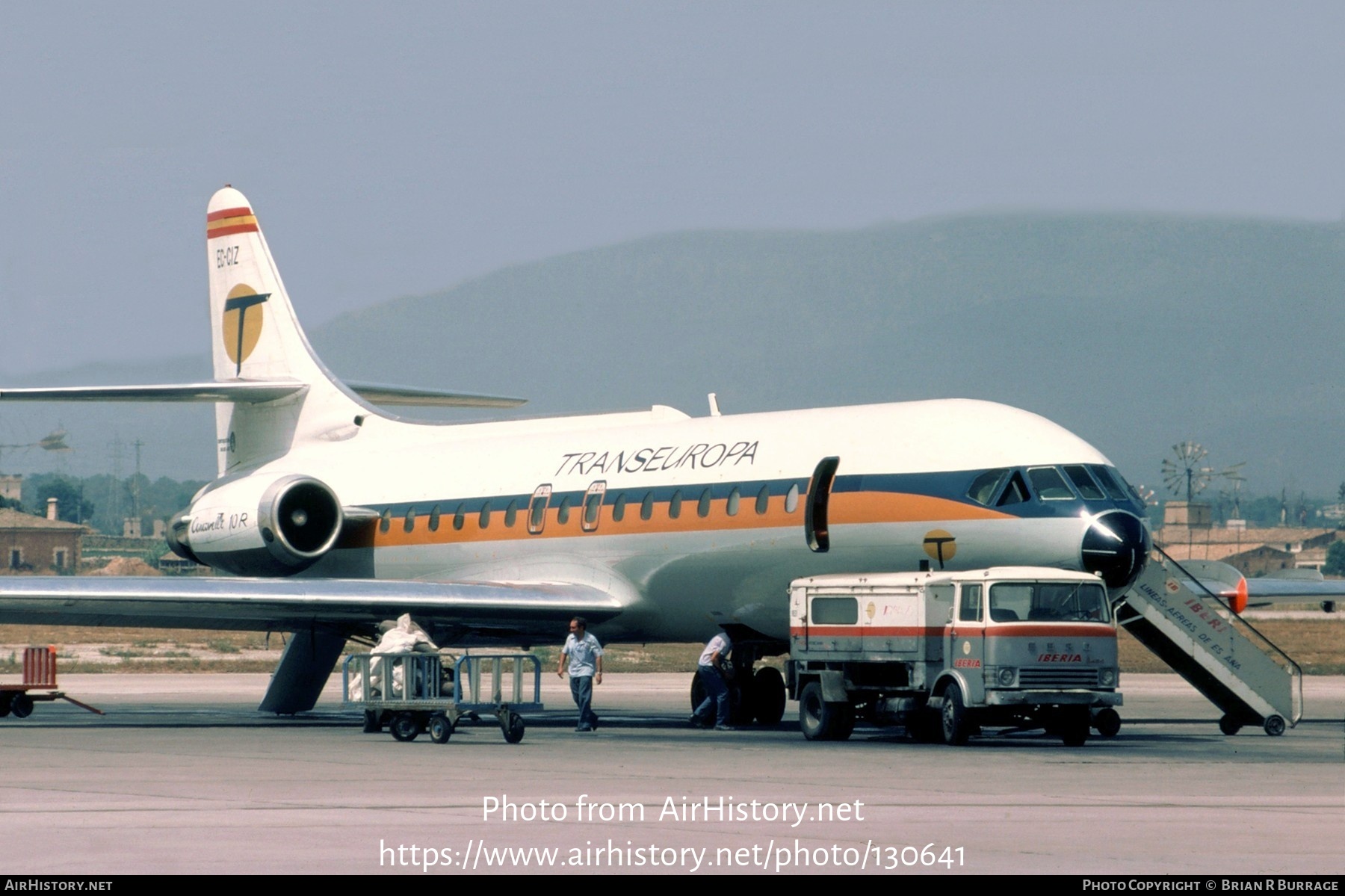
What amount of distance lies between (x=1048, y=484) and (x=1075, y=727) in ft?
9.83

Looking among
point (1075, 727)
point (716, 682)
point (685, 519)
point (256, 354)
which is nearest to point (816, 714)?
point (716, 682)

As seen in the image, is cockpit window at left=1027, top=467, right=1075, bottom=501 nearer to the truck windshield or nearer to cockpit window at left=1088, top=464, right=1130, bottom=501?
cockpit window at left=1088, top=464, right=1130, bottom=501

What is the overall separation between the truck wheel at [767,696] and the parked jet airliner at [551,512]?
47 millimetres

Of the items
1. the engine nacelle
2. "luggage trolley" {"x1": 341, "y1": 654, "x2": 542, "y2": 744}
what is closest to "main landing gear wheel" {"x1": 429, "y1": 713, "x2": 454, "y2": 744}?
"luggage trolley" {"x1": 341, "y1": 654, "x2": 542, "y2": 744}

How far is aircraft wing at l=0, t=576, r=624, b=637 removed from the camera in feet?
87.4

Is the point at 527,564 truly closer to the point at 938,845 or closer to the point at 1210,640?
the point at 1210,640

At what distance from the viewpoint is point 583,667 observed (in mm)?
26000

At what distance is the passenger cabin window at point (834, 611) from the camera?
23.9 metres

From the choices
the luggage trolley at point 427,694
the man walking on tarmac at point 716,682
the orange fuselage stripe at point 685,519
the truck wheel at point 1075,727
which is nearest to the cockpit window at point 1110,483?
the orange fuselage stripe at point 685,519

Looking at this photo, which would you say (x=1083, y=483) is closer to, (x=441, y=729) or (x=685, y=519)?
(x=685, y=519)

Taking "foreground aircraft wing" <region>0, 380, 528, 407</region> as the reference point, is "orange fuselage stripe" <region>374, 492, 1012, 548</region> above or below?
below

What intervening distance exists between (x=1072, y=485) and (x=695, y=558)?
5.38 m

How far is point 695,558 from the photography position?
89.2 feet

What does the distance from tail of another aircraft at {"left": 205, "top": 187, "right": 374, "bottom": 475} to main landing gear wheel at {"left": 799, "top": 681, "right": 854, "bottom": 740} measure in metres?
13.6
